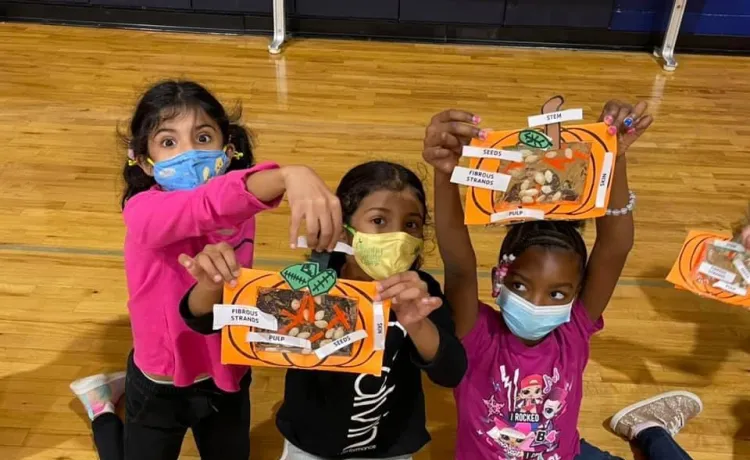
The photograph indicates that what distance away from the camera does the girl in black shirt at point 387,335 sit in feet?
3.74

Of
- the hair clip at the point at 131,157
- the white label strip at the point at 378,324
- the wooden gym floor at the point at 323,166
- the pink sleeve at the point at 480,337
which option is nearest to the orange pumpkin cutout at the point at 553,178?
the white label strip at the point at 378,324

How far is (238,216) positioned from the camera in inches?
45.4

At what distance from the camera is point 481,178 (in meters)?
1.19

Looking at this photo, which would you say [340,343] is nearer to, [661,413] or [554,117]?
[554,117]

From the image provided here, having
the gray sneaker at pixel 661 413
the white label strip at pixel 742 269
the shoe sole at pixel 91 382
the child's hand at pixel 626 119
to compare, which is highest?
the child's hand at pixel 626 119

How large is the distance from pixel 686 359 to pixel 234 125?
154 centimetres

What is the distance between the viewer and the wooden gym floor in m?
1.99

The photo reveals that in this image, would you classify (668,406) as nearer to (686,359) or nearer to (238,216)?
(686,359)

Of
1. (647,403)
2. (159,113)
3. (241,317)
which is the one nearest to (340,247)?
(241,317)

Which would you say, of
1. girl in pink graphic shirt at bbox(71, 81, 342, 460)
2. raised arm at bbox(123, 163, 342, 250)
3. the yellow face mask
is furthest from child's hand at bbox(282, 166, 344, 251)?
the yellow face mask

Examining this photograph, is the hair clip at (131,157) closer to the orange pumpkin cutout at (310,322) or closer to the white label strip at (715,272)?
the orange pumpkin cutout at (310,322)

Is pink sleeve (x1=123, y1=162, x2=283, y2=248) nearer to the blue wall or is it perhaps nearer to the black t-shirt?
the black t-shirt

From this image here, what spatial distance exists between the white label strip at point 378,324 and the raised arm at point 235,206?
0.16 meters

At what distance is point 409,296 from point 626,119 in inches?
20.0
